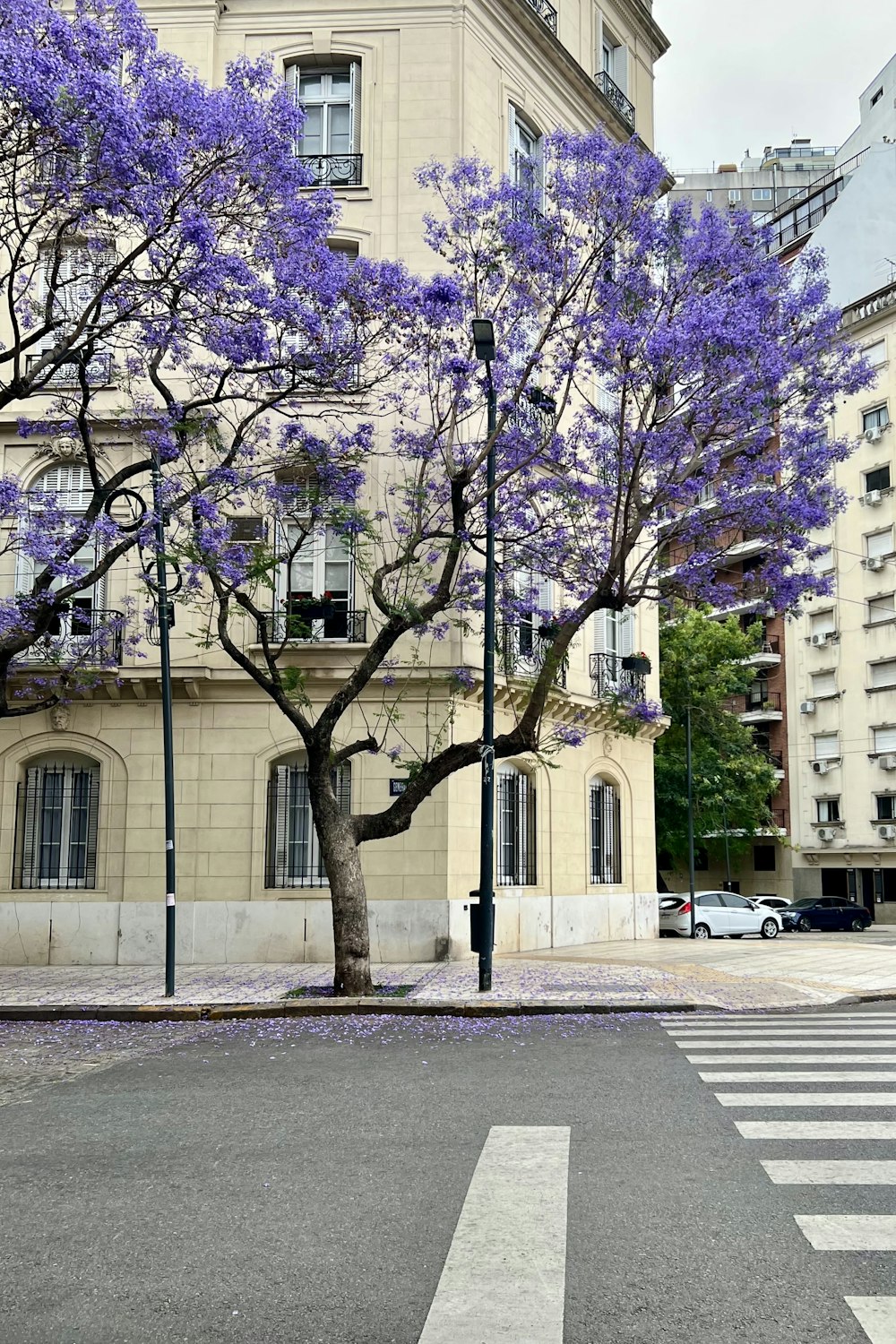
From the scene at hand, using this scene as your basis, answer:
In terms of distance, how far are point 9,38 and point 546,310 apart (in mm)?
8643

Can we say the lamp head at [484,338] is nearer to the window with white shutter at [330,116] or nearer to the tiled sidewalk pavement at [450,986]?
the tiled sidewalk pavement at [450,986]

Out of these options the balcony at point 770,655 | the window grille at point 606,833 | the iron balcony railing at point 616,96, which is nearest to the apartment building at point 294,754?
the window grille at point 606,833

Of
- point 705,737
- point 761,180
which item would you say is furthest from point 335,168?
point 761,180

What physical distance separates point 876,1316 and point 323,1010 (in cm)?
996

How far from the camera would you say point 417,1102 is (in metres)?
8.16

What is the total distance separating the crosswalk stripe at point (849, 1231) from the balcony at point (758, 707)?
4811 cm

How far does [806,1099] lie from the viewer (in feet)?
26.1

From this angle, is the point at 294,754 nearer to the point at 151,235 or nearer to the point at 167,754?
the point at 167,754

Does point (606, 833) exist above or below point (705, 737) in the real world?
below

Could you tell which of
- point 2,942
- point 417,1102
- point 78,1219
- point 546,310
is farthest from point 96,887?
point 78,1219

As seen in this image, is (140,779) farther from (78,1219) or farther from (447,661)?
(78,1219)

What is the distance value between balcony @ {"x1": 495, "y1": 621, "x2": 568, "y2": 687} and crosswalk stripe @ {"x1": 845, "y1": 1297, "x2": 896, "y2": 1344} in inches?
616

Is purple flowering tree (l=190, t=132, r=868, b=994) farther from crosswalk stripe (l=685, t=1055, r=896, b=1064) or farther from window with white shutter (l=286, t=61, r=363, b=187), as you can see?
crosswalk stripe (l=685, t=1055, r=896, b=1064)

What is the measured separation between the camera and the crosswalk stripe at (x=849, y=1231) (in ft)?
16.2
